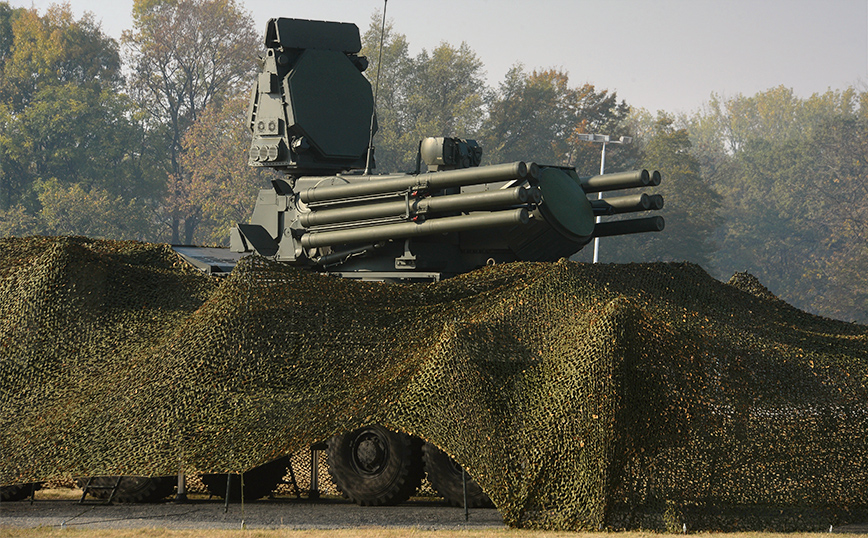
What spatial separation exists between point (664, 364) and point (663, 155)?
5081cm

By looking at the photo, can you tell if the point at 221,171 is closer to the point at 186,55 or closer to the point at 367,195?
the point at 186,55

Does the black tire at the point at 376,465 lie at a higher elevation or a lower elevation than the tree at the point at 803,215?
lower

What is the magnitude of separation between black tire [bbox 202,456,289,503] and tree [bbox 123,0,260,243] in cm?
5093

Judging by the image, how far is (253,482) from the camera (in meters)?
11.2

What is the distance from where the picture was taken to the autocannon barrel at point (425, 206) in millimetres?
10836

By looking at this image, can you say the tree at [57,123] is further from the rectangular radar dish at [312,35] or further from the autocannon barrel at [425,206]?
the autocannon barrel at [425,206]

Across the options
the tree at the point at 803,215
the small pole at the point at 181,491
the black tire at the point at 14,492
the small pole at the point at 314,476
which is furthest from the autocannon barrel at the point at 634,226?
the tree at the point at 803,215

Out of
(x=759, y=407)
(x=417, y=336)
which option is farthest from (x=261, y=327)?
(x=759, y=407)

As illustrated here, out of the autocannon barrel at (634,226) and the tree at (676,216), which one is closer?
the autocannon barrel at (634,226)

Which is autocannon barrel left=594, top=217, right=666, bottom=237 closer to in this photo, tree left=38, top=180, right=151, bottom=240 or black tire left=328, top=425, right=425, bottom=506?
black tire left=328, top=425, right=425, bottom=506

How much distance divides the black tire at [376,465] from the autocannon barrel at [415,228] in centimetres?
219

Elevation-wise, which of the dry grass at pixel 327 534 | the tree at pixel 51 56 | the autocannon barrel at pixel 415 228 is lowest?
the dry grass at pixel 327 534

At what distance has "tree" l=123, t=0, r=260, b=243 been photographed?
6034 centimetres

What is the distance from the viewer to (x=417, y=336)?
34.0 ft
